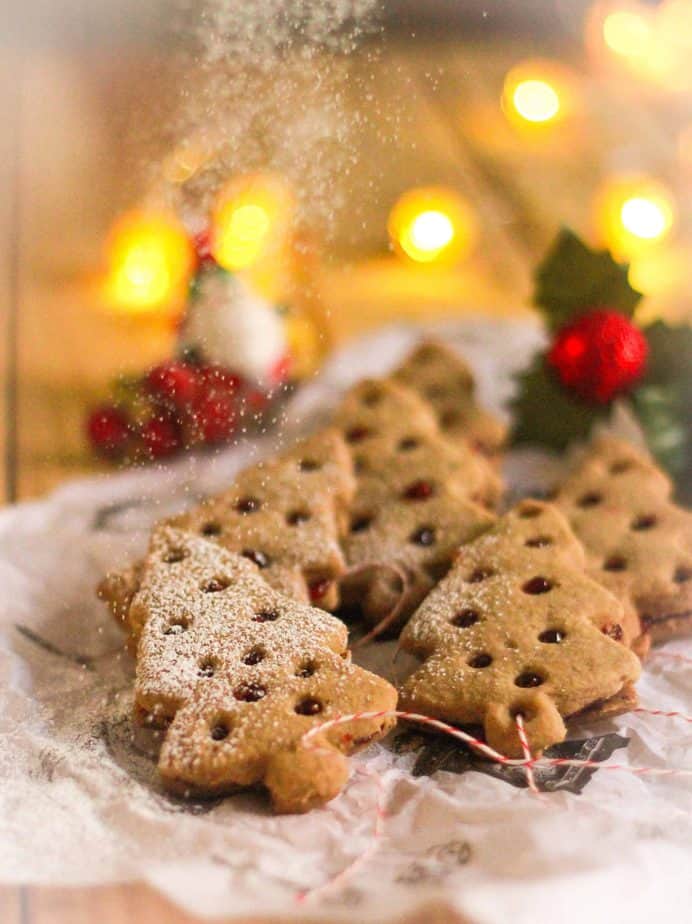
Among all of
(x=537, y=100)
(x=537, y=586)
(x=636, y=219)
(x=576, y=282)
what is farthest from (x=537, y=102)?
(x=537, y=586)

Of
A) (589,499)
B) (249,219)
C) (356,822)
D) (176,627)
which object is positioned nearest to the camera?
(356,822)

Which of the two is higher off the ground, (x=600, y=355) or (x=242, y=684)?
(x=600, y=355)

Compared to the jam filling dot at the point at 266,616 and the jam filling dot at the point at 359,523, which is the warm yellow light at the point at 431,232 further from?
the jam filling dot at the point at 266,616

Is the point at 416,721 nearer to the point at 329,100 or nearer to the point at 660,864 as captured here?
the point at 660,864

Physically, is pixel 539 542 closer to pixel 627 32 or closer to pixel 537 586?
pixel 537 586

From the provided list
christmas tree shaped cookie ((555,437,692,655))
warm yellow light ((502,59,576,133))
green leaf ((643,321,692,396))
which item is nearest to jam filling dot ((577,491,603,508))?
christmas tree shaped cookie ((555,437,692,655))
